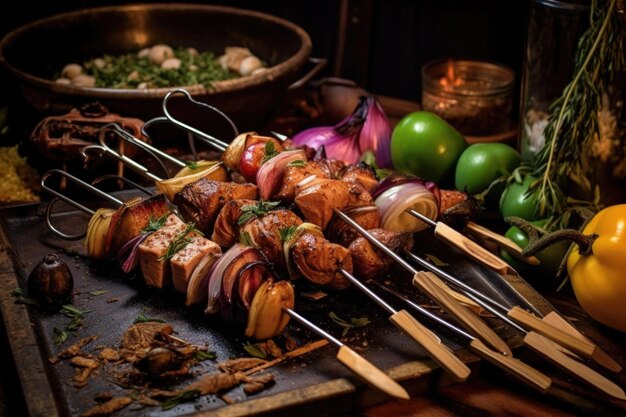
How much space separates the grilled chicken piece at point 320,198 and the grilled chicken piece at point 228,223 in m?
0.16

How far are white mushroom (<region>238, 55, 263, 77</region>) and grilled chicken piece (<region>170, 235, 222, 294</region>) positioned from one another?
1984mm

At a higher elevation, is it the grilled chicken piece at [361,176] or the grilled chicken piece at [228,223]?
the grilled chicken piece at [361,176]

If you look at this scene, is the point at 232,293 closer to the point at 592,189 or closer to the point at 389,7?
the point at 592,189

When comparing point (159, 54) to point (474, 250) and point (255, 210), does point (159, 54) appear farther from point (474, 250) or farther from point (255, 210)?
point (474, 250)

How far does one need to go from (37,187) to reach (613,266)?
2188 millimetres

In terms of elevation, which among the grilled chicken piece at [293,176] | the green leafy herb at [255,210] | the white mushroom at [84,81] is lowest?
the white mushroom at [84,81]

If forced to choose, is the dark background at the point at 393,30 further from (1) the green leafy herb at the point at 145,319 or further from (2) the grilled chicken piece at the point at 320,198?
(1) the green leafy herb at the point at 145,319

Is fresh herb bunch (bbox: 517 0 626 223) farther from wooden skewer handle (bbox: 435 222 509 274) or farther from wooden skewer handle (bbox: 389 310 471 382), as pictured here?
wooden skewer handle (bbox: 389 310 471 382)

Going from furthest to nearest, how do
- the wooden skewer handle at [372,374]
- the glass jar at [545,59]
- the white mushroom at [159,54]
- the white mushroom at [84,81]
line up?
1. the white mushroom at [159,54]
2. the white mushroom at [84,81]
3. the glass jar at [545,59]
4. the wooden skewer handle at [372,374]

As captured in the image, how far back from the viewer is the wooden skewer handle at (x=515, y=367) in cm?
171

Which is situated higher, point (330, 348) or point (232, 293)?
point (232, 293)

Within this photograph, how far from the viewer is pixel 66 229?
253cm

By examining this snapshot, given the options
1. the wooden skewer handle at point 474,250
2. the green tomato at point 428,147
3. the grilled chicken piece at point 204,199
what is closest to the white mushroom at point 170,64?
the green tomato at point 428,147

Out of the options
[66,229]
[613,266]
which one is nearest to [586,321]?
[613,266]
